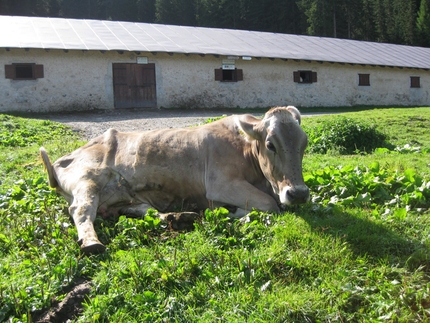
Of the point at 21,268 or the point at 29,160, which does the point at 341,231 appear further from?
the point at 29,160

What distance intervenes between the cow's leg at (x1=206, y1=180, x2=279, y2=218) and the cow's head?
18 centimetres

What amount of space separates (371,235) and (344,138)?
660 centimetres

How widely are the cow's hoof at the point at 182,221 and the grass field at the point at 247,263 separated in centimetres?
10

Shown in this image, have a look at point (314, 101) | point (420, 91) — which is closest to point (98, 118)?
point (314, 101)

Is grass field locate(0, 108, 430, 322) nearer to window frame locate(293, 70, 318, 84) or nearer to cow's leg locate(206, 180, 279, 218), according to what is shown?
cow's leg locate(206, 180, 279, 218)

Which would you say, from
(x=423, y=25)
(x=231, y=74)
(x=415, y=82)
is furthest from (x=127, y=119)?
(x=423, y=25)

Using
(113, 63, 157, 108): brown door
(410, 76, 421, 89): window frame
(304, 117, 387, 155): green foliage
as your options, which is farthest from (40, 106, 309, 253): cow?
(410, 76, 421, 89): window frame

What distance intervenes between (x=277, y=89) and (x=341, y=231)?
2179cm

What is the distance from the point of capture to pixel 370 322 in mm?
2918

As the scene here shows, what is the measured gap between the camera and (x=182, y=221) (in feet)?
15.2

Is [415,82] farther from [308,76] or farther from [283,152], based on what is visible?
[283,152]

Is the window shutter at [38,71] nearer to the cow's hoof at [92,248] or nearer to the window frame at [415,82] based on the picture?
the cow's hoof at [92,248]

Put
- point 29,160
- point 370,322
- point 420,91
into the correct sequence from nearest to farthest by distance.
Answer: point 370,322 → point 29,160 → point 420,91

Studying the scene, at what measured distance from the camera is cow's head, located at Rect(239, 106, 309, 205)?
4.48m
